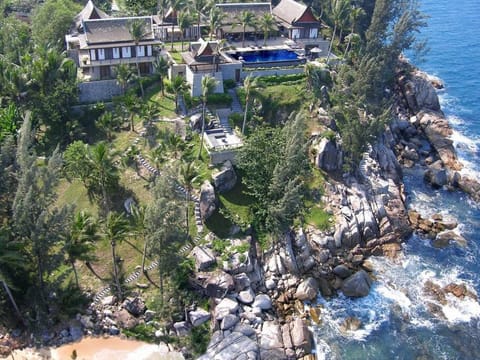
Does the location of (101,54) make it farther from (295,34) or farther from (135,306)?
(135,306)

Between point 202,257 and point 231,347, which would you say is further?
point 202,257

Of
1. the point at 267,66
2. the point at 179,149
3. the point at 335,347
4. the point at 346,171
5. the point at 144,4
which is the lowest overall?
the point at 335,347

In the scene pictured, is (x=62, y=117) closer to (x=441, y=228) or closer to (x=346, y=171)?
(x=346, y=171)

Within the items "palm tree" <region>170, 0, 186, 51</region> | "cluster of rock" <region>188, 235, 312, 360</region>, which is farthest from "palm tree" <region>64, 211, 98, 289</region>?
"palm tree" <region>170, 0, 186, 51</region>

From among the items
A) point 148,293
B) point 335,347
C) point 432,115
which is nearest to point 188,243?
point 148,293

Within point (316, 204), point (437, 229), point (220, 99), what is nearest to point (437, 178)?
point (437, 229)
